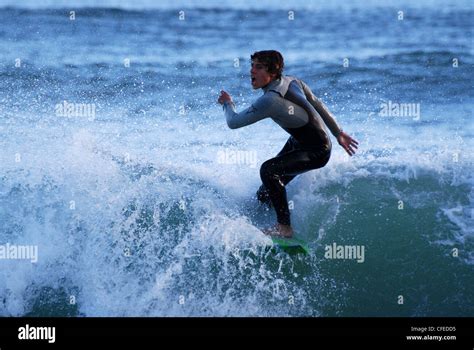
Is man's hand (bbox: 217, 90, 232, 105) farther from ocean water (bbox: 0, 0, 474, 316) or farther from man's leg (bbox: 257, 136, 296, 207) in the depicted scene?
Answer: man's leg (bbox: 257, 136, 296, 207)

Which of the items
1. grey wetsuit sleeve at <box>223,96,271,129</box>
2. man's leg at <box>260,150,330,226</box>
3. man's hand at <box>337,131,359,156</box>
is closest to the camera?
grey wetsuit sleeve at <box>223,96,271,129</box>

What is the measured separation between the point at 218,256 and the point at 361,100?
4.37 feet

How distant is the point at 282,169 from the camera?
15.4 feet

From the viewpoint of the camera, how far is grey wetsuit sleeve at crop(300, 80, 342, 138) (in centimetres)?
474

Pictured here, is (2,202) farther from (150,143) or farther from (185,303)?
(185,303)

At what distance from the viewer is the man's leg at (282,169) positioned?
4.68 m

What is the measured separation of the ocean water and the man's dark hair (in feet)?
0.57

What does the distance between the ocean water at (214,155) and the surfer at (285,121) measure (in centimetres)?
14

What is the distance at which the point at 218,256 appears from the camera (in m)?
4.93

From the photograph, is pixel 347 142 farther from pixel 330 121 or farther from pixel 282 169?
pixel 282 169

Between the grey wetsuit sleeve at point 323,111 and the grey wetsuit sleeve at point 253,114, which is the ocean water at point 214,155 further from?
the grey wetsuit sleeve at point 253,114

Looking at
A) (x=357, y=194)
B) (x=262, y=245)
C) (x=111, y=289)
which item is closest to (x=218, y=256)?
(x=262, y=245)
